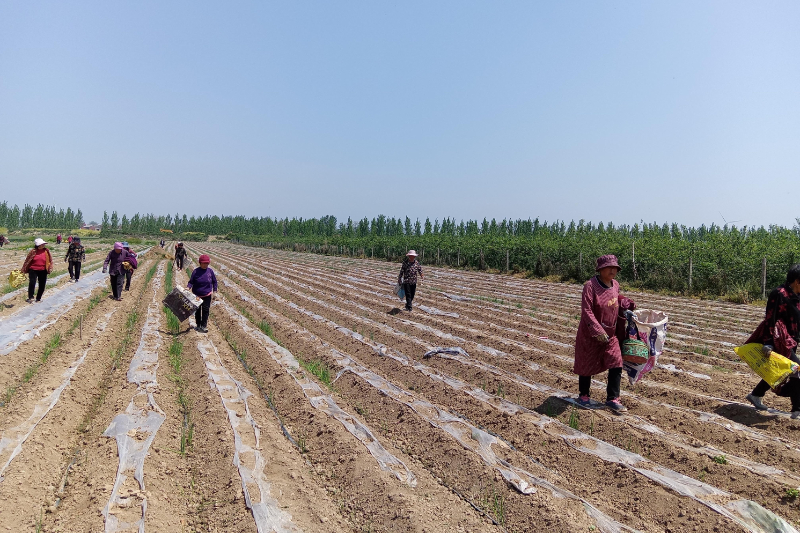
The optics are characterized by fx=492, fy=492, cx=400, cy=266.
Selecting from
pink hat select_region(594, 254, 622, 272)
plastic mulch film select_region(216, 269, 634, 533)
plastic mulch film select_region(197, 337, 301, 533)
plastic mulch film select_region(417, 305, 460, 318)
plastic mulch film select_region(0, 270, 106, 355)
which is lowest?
plastic mulch film select_region(197, 337, 301, 533)

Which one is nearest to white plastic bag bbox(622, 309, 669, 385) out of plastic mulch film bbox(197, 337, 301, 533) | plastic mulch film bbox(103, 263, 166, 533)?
plastic mulch film bbox(197, 337, 301, 533)

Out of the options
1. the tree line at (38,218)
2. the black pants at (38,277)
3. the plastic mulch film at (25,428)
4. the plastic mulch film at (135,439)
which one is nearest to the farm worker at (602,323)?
the plastic mulch film at (135,439)

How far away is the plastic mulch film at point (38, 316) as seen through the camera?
8.28 meters

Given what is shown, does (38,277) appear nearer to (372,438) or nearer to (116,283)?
(116,283)

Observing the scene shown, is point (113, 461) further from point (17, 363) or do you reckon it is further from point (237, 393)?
point (17, 363)

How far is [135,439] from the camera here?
4.79 m

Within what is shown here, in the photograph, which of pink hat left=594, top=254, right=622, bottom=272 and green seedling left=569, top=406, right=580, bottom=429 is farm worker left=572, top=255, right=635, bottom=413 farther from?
green seedling left=569, top=406, right=580, bottom=429

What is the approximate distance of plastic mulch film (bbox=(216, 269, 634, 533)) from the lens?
11.9 ft

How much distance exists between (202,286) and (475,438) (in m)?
7.09

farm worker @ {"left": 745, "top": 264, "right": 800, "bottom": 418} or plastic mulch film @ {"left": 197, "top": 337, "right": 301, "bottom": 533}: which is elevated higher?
farm worker @ {"left": 745, "top": 264, "right": 800, "bottom": 418}

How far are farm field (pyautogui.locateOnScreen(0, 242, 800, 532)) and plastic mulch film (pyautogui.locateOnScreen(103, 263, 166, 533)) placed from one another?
20mm

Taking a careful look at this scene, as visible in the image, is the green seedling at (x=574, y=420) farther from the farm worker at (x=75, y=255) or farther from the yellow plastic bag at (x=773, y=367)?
the farm worker at (x=75, y=255)

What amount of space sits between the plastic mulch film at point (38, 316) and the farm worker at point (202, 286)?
2.76m

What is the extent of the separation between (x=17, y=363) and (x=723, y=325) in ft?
45.1
